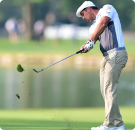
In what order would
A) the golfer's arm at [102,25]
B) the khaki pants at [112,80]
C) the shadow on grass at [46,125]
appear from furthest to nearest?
the shadow on grass at [46,125] < the khaki pants at [112,80] < the golfer's arm at [102,25]

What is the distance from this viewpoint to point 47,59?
814 inches

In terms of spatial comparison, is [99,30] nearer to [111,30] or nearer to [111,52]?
[111,30]

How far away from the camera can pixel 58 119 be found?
22.7ft

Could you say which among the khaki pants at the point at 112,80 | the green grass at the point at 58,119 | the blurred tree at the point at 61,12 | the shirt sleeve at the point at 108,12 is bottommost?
the green grass at the point at 58,119

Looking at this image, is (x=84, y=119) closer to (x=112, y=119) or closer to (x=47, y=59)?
(x=112, y=119)

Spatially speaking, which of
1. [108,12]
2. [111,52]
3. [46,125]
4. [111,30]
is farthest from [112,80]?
[46,125]

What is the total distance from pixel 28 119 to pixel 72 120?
0.72 m

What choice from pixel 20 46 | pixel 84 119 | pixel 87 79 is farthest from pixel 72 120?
pixel 20 46

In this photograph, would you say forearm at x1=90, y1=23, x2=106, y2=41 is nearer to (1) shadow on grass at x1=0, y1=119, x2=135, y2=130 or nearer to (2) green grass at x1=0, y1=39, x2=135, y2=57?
(1) shadow on grass at x1=0, y1=119, x2=135, y2=130

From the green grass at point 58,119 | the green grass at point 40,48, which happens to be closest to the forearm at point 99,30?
the green grass at point 58,119

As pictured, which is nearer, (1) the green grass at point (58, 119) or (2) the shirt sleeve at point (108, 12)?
(2) the shirt sleeve at point (108, 12)

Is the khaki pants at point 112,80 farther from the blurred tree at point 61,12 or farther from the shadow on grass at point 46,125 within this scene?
the blurred tree at point 61,12

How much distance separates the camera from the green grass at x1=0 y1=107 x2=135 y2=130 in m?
6.15

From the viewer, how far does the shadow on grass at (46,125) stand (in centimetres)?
606
